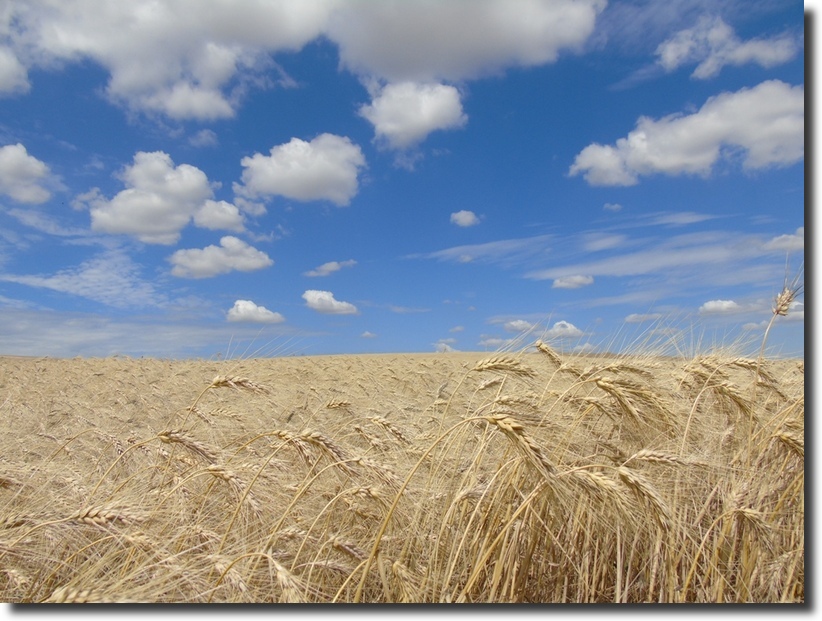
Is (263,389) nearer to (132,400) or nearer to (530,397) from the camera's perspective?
(530,397)

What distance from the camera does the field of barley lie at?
2057mm

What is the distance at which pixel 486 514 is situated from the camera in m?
Result: 2.25

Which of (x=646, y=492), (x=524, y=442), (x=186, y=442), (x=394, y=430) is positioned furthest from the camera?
(x=394, y=430)

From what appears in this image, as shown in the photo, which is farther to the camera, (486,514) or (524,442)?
(486,514)

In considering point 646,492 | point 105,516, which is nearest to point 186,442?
point 105,516

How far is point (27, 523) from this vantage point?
250 cm

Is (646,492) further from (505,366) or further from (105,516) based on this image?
(105,516)

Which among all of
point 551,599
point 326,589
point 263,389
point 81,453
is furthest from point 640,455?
point 81,453

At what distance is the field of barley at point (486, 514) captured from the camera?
6.75 feet

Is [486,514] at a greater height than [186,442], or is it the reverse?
[186,442]

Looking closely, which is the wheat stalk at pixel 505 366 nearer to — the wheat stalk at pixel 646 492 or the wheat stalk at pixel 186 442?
Answer: the wheat stalk at pixel 646 492

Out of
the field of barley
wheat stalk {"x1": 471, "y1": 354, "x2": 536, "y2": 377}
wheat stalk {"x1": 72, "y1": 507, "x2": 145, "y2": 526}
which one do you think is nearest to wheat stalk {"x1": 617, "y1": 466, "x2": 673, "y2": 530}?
the field of barley

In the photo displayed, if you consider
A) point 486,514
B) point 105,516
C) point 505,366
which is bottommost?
point 105,516

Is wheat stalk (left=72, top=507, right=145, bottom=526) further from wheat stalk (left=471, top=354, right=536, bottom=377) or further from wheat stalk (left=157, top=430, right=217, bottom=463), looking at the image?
wheat stalk (left=471, top=354, right=536, bottom=377)
